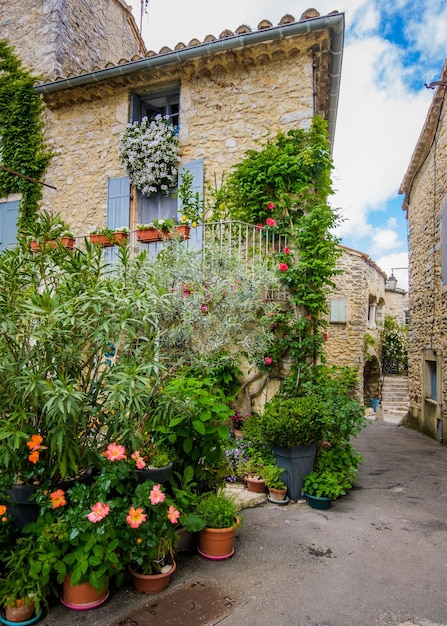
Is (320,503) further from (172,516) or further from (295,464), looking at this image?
(172,516)

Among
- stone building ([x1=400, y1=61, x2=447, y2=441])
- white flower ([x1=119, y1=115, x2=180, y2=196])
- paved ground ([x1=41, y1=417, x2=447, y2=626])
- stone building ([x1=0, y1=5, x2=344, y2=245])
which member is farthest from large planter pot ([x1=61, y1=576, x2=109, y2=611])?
stone building ([x1=400, y1=61, x2=447, y2=441])

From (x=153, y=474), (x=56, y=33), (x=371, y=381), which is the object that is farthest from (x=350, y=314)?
(x=153, y=474)

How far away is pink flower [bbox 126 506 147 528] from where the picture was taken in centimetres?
251

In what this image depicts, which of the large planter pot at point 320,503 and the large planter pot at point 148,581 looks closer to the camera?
the large planter pot at point 148,581

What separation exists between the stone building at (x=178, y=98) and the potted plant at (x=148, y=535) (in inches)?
219

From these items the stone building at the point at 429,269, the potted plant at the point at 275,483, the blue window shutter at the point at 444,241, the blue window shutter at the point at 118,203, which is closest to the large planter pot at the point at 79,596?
the potted plant at the point at 275,483

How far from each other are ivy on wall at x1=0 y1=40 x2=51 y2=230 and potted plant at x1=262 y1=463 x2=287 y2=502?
6.63 metres

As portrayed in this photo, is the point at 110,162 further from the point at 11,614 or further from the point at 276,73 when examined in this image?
the point at 11,614

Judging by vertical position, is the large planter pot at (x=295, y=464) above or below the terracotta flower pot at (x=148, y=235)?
below

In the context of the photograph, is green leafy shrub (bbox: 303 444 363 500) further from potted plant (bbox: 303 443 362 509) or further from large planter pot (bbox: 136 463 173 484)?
large planter pot (bbox: 136 463 173 484)

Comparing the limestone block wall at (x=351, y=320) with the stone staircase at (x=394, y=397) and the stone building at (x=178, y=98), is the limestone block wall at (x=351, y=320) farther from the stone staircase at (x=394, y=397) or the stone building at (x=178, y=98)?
the stone building at (x=178, y=98)

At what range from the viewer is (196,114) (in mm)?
7449

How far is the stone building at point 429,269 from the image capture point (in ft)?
29.4

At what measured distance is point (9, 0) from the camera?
925 cm
